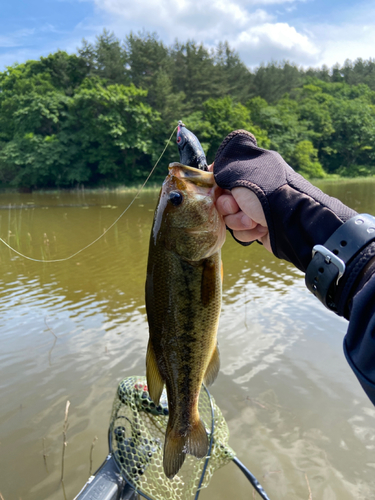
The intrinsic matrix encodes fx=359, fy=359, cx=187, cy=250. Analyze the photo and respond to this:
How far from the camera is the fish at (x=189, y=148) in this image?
1858 mm

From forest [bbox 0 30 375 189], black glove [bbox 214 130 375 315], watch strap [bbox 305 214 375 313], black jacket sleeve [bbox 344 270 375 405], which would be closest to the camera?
black jacket sleeve [bbox 344 270 375 405]

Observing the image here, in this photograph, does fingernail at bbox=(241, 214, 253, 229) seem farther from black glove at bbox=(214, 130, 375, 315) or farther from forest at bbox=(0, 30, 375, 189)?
forest at bbox=(0, 30, 375, 189)

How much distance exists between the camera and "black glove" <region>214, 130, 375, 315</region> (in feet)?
5.26

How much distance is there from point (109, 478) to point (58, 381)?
275 cm

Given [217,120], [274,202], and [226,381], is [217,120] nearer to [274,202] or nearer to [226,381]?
[226,381]

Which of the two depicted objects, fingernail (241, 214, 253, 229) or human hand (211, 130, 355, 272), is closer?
human hand (211, 130, 355, 272)

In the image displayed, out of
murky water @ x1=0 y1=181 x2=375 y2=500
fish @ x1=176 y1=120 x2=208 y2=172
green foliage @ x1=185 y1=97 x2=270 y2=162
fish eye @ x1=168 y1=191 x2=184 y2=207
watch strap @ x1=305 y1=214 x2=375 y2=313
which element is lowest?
murky water @ x1=0 y1=181 x2=375 y2=500

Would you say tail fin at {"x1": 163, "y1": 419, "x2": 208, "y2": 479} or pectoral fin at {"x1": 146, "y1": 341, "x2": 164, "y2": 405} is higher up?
pectoral fin at {"x1": 146, "y1": 341, "x2": 164, "y2": 405}

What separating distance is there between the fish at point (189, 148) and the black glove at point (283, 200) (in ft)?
0.35

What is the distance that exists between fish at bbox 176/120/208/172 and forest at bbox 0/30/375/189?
33786mm

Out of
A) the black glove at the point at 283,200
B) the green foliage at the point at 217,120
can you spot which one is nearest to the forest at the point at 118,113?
the green foliage at the point at 217,120

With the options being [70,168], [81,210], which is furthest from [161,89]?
[81,210]

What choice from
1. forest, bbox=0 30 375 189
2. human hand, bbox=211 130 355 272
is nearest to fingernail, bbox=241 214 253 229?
human hand, bbox=211 130 355 272

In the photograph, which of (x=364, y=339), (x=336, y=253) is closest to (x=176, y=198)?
(x=336, y=253)
